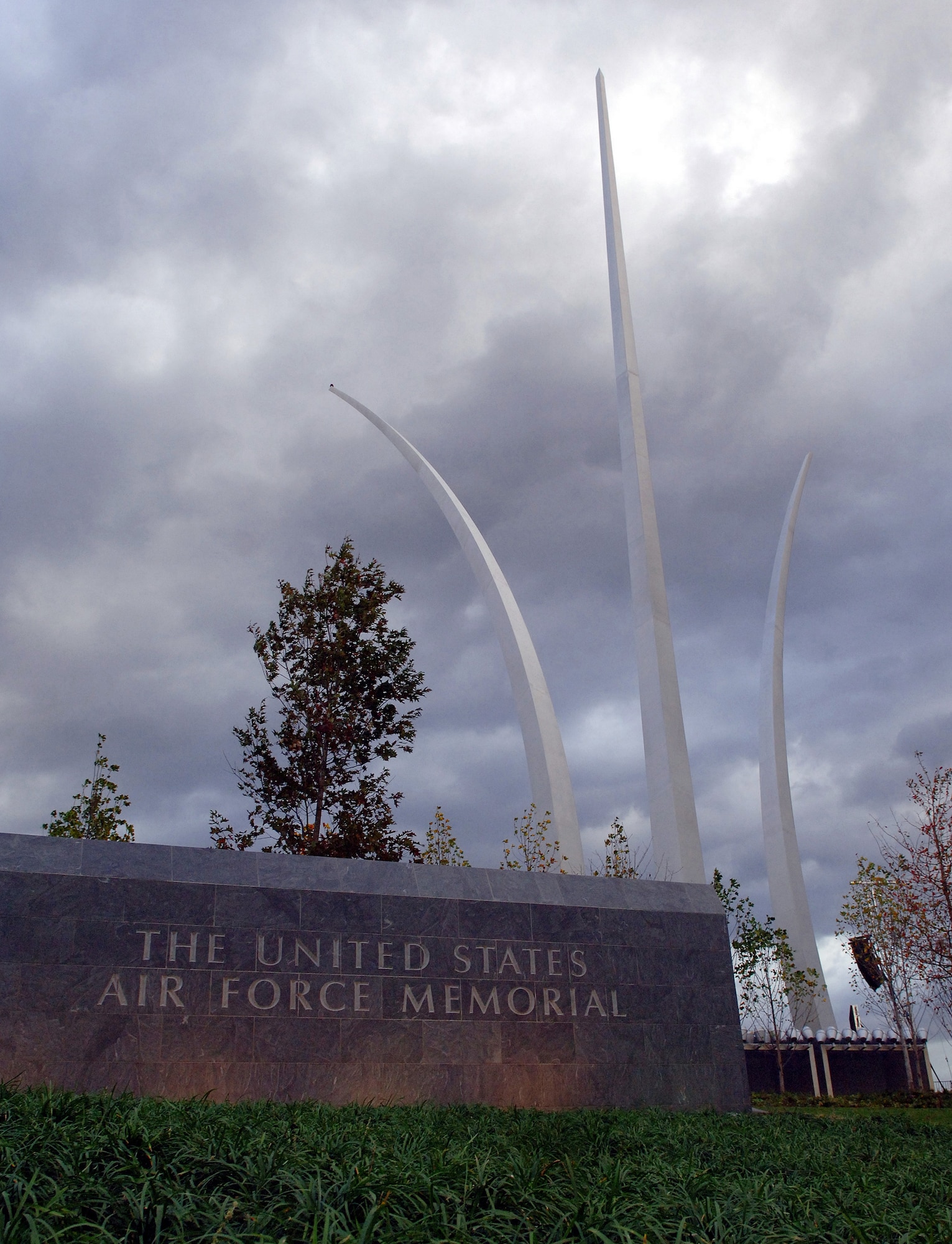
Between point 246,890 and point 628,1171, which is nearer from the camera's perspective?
point 628,1171

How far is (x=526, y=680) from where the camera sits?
75.2 feet

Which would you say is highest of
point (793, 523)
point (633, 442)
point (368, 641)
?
point (793, 523)

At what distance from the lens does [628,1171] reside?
5.04 m

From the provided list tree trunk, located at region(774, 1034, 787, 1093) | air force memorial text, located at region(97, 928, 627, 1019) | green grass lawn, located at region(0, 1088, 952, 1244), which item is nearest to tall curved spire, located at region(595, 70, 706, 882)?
tree trunk, located at region(774, 1034, 787, 1093)

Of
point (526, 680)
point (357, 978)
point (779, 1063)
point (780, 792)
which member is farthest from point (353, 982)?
point (780, 792)

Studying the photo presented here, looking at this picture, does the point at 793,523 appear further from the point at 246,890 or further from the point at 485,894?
the point at 246,890

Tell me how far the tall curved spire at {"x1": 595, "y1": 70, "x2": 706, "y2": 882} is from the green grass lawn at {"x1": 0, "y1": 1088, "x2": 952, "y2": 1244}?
13813 millimetres

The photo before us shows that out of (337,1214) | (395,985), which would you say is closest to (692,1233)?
(337,1214)

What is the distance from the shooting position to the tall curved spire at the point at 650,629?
2058cm

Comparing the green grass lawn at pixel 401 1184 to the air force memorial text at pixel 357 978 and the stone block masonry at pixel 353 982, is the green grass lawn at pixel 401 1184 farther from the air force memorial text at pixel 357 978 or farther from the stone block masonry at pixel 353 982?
the air force memorial text at pixel 357 978

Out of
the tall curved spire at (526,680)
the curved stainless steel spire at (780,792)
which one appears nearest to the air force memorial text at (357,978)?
the tall curved spire at (526,680)

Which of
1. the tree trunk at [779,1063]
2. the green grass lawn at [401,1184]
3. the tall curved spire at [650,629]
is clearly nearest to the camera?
the green grass lawn at [401,1184]

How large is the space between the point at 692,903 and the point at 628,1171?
8.34 m

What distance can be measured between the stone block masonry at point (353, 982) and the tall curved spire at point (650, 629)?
7.68 m
